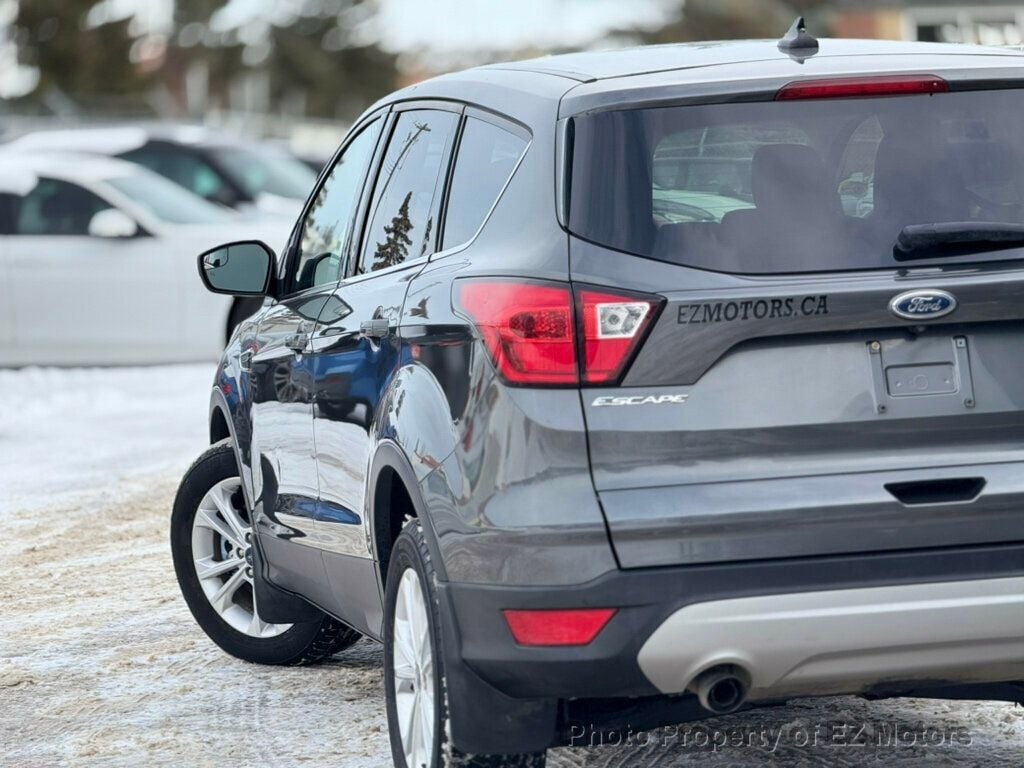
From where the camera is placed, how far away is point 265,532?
6.29m

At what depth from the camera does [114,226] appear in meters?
16.3

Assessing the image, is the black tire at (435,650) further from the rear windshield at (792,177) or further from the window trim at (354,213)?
the window trim at (354,213)

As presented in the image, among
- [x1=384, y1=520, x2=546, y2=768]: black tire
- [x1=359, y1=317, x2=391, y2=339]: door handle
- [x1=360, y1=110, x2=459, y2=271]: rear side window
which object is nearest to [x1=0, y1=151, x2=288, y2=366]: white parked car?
[x1=360, y1=110, x2=459, y2=271]: rear side window

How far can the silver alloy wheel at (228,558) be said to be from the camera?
6.86 m

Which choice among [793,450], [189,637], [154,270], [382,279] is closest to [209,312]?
[154,270]

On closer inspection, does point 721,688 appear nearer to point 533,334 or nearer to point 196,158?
point 533,334

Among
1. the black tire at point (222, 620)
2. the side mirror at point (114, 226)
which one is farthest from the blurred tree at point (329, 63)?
the black tire at point (222, 620)

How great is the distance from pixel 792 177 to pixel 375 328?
3.97 feet

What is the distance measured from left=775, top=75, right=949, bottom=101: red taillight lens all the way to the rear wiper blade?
33 centimetres

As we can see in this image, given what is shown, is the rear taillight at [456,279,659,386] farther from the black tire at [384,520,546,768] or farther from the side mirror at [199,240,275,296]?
the side mirror at [199,240,275,296]

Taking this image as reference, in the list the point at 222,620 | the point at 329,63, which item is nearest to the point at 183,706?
the point at 222,620

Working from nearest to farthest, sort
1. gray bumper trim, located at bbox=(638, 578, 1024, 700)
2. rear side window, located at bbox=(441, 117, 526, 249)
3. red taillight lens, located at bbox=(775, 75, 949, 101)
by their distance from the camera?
gray bumper trim, located at bbox=(638, 578, 1024, 700), red taillight lens, located at bbox=(775, 75, 949, 101), rear side window, located at bbox=(441, 117, 526, 249)

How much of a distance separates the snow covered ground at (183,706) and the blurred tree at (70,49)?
207 ft

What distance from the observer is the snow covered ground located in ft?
18.0
